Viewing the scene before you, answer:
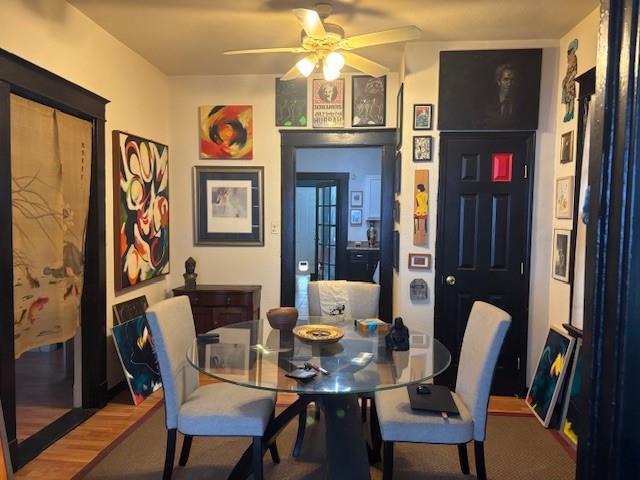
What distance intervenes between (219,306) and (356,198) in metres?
3.88

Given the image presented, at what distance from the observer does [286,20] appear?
301cm

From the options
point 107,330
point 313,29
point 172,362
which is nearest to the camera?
point 172,362

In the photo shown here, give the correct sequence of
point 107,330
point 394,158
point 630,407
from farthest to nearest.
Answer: point 394,158 → point 107,330 → point 630,407

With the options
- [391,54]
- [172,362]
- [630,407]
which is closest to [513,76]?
[391,54]

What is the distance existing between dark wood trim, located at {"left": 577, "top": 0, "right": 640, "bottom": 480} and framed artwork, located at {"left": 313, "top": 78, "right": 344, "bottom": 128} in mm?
3664

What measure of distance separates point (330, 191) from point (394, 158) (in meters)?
3.45

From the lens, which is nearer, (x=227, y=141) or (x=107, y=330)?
(x=107, y=330)

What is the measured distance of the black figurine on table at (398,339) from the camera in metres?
2.35

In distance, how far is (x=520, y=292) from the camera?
3471 millimetres

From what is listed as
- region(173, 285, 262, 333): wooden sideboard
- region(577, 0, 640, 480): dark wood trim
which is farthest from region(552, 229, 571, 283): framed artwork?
A: region(577, 0, 640, 480): dark wood trim

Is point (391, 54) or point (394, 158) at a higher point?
point (391, 54)

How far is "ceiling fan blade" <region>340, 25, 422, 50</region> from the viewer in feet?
7.98

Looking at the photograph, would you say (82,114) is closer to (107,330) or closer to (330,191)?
(107,330)

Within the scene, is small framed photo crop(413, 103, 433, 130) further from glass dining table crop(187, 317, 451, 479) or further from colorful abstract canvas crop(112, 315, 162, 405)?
colorful abstract canvas crop(112, 315, 162, 405)
